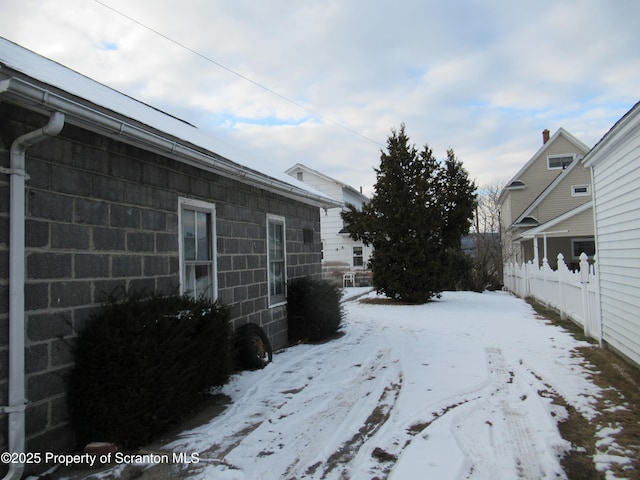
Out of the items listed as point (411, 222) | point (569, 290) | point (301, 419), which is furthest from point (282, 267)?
point (411, 222)

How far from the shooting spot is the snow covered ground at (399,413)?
377 cm

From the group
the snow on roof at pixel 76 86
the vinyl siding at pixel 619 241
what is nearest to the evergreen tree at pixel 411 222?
the vinyl siding at pixel 619 241

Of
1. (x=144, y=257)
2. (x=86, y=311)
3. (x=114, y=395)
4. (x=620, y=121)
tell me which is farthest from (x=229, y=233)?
(x=620, y=121)

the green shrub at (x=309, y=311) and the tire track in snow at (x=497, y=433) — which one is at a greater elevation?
the green shrub at (x=309, y=311)

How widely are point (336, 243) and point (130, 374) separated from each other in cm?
2357

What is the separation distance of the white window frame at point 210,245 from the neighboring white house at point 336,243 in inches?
784

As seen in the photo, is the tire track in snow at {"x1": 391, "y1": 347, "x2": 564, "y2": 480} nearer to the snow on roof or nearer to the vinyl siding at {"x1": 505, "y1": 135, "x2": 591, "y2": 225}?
the snow on roof

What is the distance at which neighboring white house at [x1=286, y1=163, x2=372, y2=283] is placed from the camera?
88.3 ft

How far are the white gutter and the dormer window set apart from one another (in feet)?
78.2

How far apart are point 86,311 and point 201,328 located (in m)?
1.20

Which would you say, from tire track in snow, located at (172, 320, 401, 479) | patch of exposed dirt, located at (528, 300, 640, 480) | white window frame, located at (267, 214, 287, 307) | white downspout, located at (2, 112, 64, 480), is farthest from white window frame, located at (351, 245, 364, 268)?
white downspout, located at (2, 112, 64, 480)

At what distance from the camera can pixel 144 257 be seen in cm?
522

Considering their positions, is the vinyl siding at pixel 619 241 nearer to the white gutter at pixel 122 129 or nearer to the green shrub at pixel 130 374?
the white gutter at pixel 122 129

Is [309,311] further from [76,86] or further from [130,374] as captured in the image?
[76,86]
